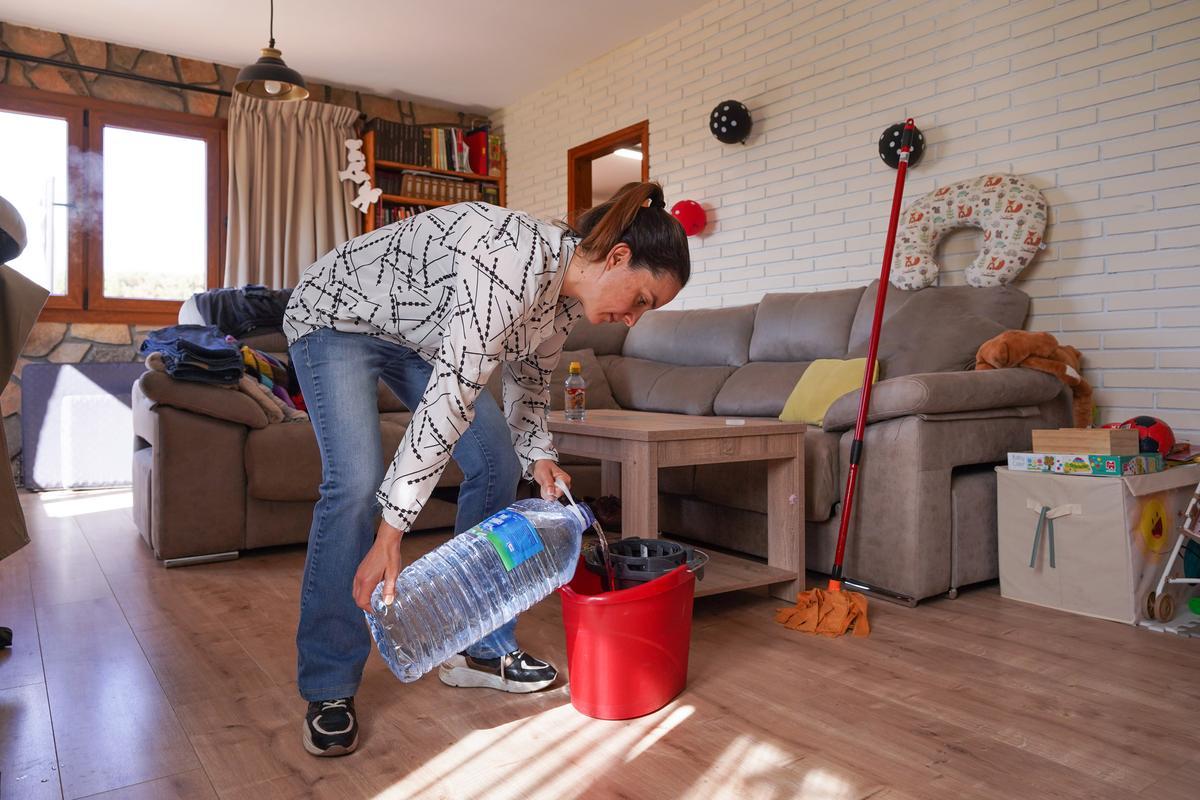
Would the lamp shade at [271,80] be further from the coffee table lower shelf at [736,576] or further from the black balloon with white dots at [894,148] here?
the coffee table lower shelf at [736,576]

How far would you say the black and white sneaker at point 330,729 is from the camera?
1.34m

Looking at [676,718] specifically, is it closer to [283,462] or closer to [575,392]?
[575,392]

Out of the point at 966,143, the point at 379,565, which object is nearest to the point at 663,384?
the point at 966,143

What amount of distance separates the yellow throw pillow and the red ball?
2.41ft

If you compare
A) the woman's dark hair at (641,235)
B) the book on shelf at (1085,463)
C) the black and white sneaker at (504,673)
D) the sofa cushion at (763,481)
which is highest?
the woman's dark hair at (641,235)

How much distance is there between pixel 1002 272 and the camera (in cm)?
282

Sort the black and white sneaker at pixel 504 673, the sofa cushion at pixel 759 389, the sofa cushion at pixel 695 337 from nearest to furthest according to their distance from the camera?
1. the black and white sneaker at pixel 504 673
2. the sofa cushion at pixel 759 389
3. the sofa cushion at pixel 695 337

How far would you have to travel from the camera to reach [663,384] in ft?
11.8

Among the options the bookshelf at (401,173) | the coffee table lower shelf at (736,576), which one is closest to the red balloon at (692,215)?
the bookshelf at (401,173)

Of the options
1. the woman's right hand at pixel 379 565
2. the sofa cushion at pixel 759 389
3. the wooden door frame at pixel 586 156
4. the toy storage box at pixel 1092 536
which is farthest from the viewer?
the wooden door frame at pixel 586 156

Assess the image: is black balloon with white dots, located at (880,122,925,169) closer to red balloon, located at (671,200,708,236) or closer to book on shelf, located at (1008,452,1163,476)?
red balloon, located at (671,200,708,236)

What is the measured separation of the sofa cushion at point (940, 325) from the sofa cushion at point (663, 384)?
2.06ft

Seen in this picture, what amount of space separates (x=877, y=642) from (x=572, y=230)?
123 cm

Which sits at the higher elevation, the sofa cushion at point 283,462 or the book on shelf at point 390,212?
the book on shelf at point 390,212
